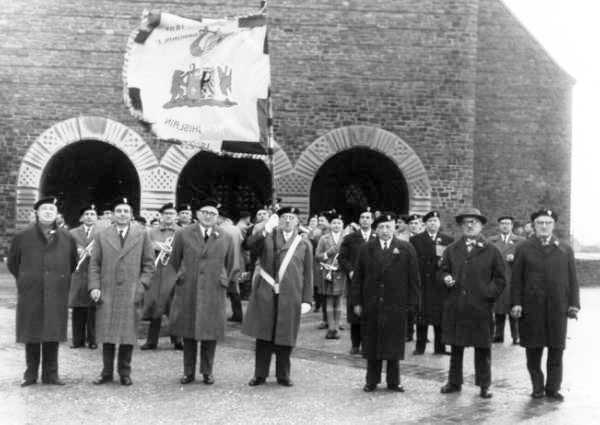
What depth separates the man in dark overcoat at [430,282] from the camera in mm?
10406

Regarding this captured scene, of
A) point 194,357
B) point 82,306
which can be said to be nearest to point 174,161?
point 82,306

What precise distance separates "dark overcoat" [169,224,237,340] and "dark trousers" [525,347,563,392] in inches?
123

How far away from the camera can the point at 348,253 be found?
A: 11.0 m

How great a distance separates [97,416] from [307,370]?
9.51 feet

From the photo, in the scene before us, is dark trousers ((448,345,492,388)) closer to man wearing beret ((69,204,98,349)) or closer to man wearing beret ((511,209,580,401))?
man wearing beret ((511,209,580,401))

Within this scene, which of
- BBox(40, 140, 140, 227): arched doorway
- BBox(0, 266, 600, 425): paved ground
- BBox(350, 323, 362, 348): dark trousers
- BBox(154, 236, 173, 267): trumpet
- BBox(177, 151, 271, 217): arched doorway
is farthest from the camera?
BBox(177, 151, 271, 217): arched doorway

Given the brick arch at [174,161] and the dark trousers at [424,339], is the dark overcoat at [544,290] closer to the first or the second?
the dark trousers at [424,339]

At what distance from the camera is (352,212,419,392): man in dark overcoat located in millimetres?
8109

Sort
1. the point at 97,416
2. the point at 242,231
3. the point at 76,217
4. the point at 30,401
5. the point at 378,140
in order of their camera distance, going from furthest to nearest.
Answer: the point at 76,217, the point at 378,140, the point at 242,231, the point at 30,401, the point at 97,416

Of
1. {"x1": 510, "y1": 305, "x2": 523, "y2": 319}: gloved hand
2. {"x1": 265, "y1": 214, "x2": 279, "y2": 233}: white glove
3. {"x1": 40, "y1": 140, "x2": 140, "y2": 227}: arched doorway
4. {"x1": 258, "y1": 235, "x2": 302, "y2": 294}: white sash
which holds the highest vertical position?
{"x1": 40, "y1": 140, "x2": 140, "y2": 227}: arched doorway

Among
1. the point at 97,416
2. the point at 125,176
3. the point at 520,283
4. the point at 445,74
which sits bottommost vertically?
the point at 97,416

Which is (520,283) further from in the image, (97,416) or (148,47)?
(148,47)

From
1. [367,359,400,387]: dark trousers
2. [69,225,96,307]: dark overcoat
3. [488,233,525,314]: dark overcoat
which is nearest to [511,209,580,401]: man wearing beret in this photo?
[367,359,400,387]: dark trousers

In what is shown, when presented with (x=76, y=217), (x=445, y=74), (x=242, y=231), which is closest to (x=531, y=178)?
(x=445, y=74)
